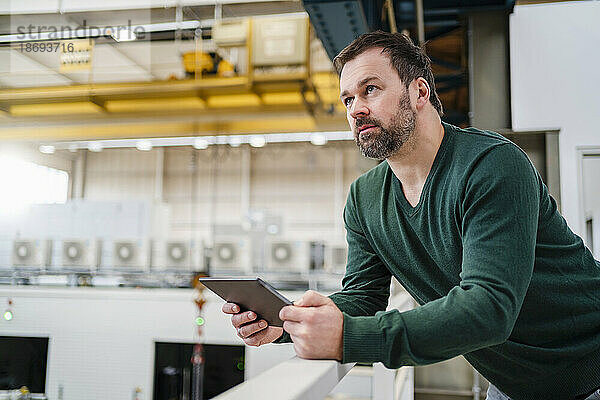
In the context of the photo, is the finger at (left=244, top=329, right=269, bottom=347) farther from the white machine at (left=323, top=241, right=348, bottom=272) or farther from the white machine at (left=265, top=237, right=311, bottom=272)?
the white machine at (left=323, top=241, right=348, bottom=272)

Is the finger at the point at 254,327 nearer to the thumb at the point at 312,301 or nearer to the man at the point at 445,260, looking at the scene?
the man at the point at 445,260

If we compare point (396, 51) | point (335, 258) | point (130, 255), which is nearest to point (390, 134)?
point (396, 51)

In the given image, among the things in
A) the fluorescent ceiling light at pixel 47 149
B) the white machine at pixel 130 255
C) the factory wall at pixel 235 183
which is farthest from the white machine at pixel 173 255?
the factory wall at pixel 235 183

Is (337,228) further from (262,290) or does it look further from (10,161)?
(262,290)

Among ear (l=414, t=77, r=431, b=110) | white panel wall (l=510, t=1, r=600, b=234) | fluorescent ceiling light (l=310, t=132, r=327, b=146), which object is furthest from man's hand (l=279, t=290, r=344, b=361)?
fluorescent ceiling light (l=310, t=132, r=327, b=146)

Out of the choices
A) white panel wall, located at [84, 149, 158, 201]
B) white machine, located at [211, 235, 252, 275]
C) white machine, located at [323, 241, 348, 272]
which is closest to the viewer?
white machine, located at [211, 235, 252, 275]

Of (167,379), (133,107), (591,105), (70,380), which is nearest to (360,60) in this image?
(591,105)

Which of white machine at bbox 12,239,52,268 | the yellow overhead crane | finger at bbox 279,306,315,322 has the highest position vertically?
the yellow overhead crane

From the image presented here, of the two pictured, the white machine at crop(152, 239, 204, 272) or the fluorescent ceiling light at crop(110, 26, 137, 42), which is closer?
the fluorescent ceiling light at crop(110, 26, 137, 42)

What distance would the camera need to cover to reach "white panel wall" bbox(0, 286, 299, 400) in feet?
14.7

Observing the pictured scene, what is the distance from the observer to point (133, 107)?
4.27m

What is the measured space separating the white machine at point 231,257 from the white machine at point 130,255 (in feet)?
2.12

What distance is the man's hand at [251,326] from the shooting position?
944 millimetres

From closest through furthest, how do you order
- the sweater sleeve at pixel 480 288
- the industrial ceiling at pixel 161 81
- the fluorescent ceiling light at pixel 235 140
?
the sweater sleeve at pixel 480 288, the industrial ceiling at pixel 161 81, the fluorescent ceiling light at pixel 235 140
